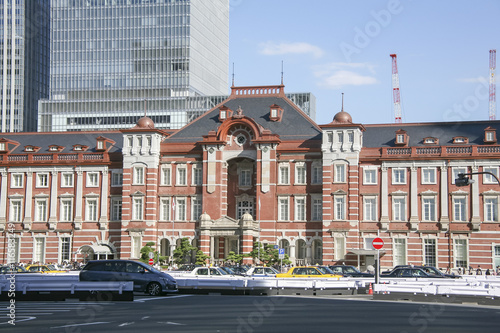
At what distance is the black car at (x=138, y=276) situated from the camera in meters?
39.7

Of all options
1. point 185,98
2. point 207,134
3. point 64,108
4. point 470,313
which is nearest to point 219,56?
point 185,98

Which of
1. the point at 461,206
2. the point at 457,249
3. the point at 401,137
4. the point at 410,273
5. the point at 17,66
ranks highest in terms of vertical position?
the point at 17,66

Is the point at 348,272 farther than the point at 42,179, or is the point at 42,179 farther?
the point at 42,179

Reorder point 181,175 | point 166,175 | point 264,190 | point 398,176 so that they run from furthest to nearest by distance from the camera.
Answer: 1. point 166,175
2. point 181,175
3. point 264,190
4. point 398,176

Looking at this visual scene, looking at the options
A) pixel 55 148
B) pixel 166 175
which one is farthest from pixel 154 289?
pixel 55 148

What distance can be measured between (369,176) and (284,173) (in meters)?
7.96

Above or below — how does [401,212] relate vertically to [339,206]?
below

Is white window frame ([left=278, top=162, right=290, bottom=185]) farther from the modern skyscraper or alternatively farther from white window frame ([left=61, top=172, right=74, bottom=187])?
the modern skyscraper

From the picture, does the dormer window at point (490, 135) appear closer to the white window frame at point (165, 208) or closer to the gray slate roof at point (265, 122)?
the gray slate roof at point (265, 122)

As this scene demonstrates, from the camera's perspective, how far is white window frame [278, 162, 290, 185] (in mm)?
74875

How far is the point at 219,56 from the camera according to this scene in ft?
554

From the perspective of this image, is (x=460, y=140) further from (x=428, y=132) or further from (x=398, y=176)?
(x=398, y=176)

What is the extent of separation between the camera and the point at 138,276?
3984cm

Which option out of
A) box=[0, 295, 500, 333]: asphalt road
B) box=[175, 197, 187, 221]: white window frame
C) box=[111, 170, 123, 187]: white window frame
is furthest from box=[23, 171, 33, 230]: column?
box=[0, 295, 500, 333]: asphalt road
